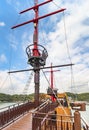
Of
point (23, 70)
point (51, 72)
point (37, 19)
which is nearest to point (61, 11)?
point (37, 19)

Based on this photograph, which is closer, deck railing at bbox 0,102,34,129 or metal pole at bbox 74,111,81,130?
metal pole at bbox 74,111,81,130

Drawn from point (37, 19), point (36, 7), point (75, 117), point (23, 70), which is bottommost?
point (75, 117)

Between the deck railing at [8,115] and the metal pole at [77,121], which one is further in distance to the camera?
the deck railing at [8,115]

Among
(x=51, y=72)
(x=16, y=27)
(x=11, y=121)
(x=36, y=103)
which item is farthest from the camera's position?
(x=51, y=72)

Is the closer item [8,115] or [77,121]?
[77,121]

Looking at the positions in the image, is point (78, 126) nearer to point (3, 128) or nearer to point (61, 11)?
point (3, 128)

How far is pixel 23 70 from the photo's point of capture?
71.1 ft

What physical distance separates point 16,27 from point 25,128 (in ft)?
49.5

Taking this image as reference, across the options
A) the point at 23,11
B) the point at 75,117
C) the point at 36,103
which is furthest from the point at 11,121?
the point at 23,11

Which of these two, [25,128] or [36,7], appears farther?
[36,7]

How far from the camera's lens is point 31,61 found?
20.4 m

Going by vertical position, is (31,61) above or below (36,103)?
above

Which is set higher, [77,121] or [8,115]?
[77,121]

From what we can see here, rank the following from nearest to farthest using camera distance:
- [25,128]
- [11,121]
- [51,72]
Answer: [25,128]
[11,121]
[51,72]
